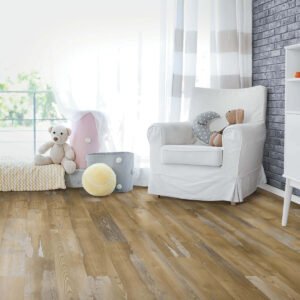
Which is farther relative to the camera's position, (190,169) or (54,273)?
(190,169)

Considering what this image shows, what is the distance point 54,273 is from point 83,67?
285cm

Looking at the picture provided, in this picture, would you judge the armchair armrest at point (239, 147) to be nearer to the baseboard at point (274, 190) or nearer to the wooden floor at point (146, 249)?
the wooden floor at point (146, 249)

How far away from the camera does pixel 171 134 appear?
4.63 metres

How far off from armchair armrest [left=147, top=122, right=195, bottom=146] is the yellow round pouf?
42 centimetres

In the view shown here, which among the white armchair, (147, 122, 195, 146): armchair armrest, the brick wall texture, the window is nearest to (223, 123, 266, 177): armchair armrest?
the white armchair

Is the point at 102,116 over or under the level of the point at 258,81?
under

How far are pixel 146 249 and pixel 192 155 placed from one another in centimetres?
138

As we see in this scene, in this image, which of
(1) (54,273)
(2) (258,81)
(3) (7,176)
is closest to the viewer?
(1) (54,273)

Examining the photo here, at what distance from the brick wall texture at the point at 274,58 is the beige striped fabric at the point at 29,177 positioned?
174 cm

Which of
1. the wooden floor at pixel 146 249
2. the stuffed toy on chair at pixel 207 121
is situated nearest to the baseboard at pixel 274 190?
the wooden floor at pixel 146 249

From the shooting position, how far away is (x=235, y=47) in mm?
5219

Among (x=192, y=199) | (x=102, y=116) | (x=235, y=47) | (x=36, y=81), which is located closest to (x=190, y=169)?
(x=192, y=199)

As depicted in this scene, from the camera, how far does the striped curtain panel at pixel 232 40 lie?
205 inches

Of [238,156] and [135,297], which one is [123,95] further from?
[135,297]
